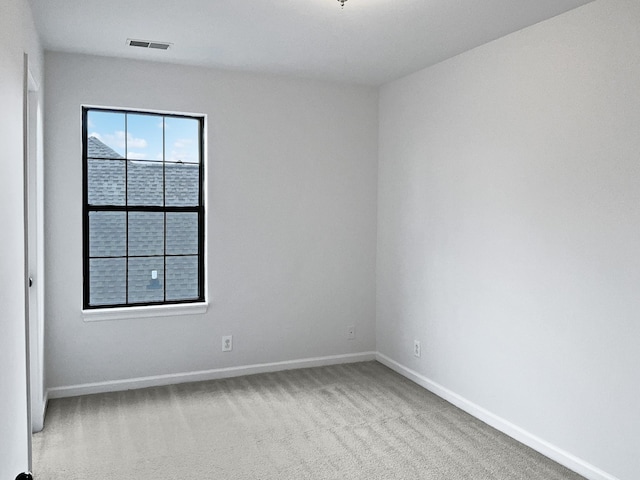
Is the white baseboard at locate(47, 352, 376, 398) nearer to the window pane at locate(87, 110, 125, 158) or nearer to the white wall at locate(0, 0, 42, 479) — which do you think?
the white wall at locate(0, 0, 42, 479)

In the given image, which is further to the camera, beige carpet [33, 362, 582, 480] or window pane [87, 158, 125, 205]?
window pane [87, 158, 125, 205]

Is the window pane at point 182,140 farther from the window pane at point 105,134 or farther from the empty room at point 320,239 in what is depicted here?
the window pane at point 105,134

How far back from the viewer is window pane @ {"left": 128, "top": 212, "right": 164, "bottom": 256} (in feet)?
14.0

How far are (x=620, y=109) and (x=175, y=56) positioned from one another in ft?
9.53

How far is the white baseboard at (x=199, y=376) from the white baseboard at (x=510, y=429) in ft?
1.65

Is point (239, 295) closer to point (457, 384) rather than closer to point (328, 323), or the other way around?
point (328, 323)

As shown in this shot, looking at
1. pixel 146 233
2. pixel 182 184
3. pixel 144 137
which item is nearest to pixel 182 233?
pixel 146 233

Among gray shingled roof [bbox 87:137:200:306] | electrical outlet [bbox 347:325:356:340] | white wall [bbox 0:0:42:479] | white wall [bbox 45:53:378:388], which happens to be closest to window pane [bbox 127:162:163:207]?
gray shingled roof [bbox 87:137:200:306]

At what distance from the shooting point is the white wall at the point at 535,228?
275 cm

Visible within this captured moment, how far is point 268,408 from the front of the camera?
387 centimetres

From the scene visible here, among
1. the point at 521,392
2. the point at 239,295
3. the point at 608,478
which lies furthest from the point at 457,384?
the point at 239,295

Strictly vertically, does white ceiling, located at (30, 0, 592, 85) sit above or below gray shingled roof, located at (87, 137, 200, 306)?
above

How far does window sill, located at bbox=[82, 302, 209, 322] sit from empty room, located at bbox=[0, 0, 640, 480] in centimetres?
1

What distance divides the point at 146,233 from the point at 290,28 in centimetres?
195
